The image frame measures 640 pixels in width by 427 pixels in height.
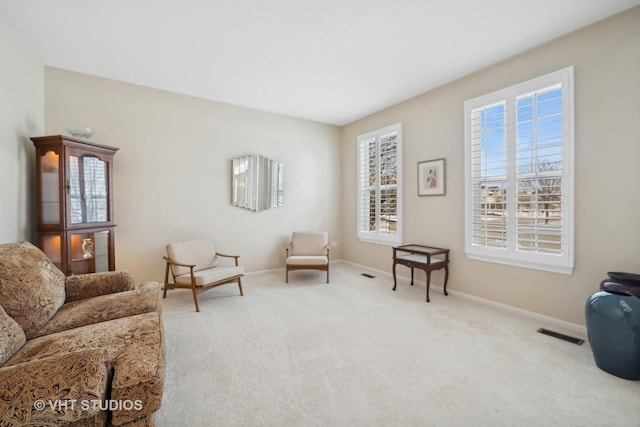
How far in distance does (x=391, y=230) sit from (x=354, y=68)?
8.61ft

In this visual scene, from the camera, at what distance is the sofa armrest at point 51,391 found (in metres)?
0.97

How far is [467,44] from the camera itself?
2.81 m

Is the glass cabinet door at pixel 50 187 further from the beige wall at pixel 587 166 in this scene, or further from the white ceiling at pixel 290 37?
the beige wall at pixel 587 166

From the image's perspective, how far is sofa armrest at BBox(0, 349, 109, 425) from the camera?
0.97m

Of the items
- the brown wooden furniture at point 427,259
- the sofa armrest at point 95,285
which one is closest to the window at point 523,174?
the brown wooden furniture at point 427,259

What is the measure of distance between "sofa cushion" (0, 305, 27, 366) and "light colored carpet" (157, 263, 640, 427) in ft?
2.76

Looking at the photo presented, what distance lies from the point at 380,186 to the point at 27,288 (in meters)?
4.44

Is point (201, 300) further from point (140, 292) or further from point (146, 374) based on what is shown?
point (146, 374)

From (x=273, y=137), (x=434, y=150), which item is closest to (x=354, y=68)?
(x=434, y=150)

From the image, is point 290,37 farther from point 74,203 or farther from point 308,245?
point 308,245

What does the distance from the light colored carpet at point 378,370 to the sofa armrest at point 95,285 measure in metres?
0.67

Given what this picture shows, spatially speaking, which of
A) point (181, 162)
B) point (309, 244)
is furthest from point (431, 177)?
point (181, 162)

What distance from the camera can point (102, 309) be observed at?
1965mm

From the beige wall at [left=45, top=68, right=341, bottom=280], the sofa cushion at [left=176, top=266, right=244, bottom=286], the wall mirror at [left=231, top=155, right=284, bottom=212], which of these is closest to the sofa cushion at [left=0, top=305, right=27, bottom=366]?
the sofa cushion at [left=176, top=266, right=244, bottom=286]
